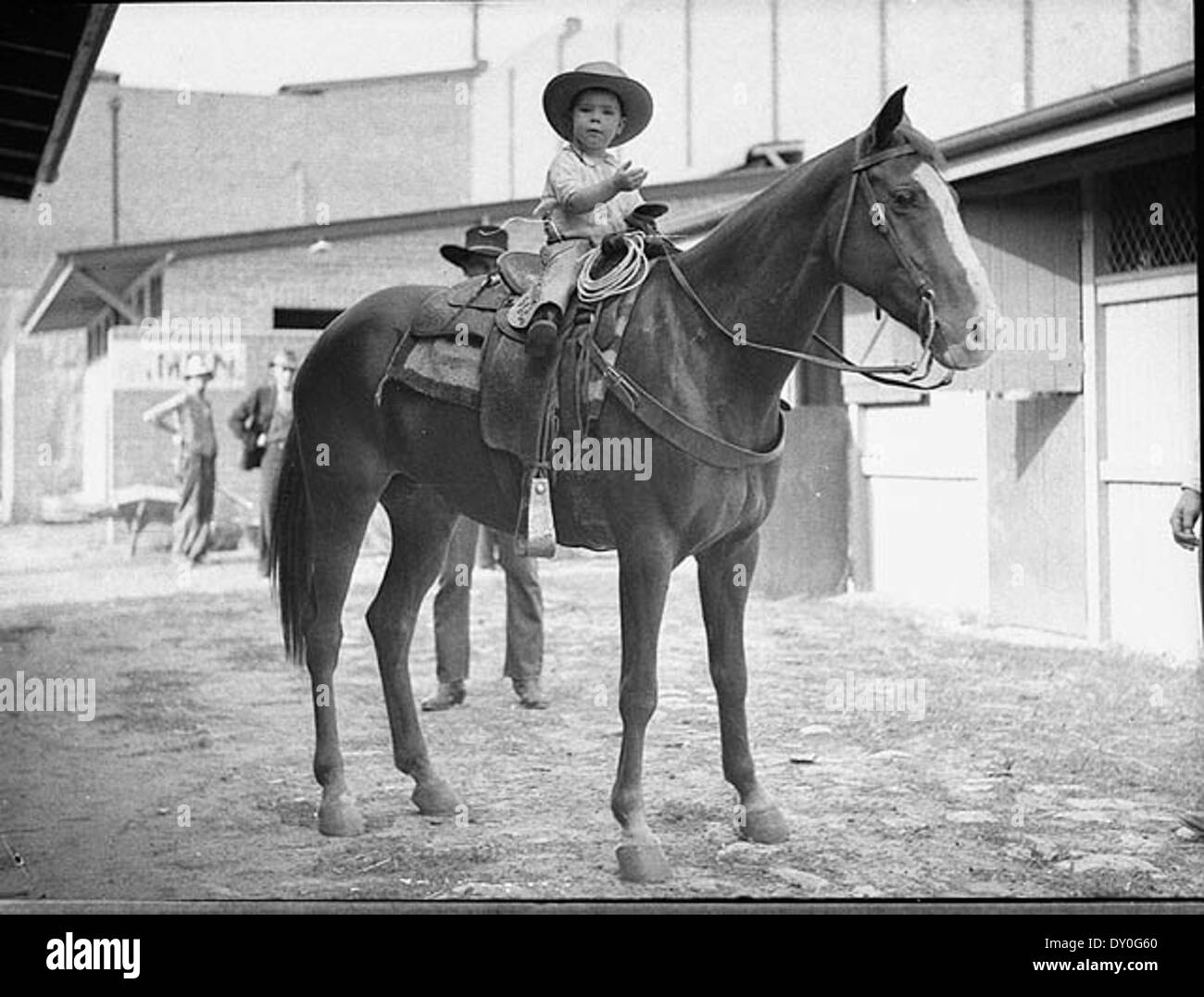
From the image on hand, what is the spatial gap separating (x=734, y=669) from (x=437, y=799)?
842mm

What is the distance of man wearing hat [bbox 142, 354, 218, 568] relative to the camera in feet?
12.2

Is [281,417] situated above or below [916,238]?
below

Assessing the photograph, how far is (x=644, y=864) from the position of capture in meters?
3.34

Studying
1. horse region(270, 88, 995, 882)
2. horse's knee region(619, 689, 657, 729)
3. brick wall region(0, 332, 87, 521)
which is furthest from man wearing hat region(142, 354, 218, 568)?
horse's knee region(619, 689, 657, 729)

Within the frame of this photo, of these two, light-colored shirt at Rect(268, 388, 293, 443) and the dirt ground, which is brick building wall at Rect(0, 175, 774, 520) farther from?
the dirt ground

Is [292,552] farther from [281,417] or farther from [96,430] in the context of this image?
[96,430]

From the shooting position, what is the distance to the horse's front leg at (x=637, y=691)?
Result: 3.30 meters

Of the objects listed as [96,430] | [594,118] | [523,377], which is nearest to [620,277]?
[523,377]

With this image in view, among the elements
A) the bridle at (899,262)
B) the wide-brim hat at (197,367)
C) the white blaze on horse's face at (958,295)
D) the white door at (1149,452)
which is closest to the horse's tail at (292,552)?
the wide-brim hat at (197,367)

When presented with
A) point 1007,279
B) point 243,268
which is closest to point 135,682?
point 243,268

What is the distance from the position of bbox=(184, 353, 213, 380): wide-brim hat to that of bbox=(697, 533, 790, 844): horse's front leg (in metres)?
1.41

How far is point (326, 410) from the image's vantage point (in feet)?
12.7

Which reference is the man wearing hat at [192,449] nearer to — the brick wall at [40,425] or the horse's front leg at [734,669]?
the brick wall at [40,425]

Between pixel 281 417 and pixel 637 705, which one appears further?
pixel 281 417
